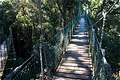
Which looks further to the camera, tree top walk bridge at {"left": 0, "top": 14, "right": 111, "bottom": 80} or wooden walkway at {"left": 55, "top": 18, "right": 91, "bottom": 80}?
wooden walkway at {"left": 55, "top": 18, "right": 91, "bottom": 80}

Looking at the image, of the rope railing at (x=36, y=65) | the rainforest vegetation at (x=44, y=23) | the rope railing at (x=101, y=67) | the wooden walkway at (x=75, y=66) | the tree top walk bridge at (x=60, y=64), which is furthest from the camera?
the rainforest vegetation at (x=44, y=23)

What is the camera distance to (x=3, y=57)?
18.6m

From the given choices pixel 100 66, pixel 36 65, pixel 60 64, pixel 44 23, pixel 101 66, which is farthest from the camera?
pixel 44 23

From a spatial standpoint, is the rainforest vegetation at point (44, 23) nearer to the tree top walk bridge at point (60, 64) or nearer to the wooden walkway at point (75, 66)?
the wooden walkway at point (75, 66)

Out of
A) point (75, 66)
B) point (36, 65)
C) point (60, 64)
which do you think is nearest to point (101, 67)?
point (36, 65)

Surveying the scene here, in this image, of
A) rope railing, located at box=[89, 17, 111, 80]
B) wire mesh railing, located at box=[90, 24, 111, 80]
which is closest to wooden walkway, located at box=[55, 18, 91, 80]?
rope railing, located at box=[89, 17, 111, 80]

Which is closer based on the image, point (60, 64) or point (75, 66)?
point (75, 66)

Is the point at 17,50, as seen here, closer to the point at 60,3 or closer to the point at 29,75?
the point at 60,3

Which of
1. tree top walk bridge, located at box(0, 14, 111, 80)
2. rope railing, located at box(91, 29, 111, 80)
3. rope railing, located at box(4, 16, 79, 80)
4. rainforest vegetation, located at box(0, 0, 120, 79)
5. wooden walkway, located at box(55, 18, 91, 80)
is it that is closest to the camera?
rope railing, located at box(91, 29, 111, 80)

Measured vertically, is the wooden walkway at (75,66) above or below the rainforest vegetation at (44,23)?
below

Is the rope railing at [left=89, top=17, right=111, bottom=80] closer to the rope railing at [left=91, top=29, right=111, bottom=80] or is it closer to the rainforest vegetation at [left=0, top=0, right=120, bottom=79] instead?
the rope railing at [left=91, top=29, right=111, bottom=80]

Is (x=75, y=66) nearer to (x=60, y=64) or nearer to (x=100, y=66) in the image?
(x=60, y=64)

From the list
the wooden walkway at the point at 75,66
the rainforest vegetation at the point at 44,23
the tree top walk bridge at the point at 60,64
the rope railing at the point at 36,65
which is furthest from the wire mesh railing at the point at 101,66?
the rainforest vegetation at the point at 44,23

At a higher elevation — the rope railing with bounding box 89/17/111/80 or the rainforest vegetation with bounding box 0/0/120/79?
the rainforest vegetation with bounding box 0/0/120/79
